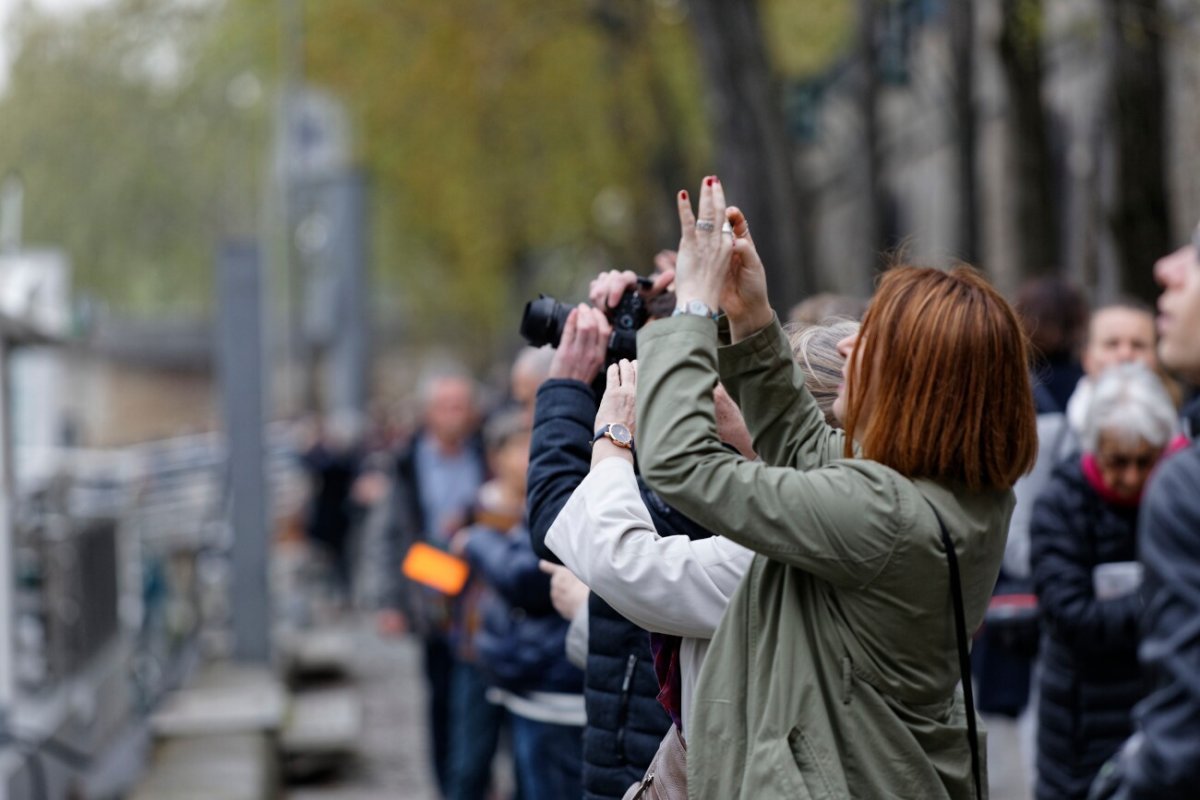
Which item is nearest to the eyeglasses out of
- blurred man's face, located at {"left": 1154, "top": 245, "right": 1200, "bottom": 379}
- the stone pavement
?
blurred man's face, located at {"left": 1154, "top": 245, "right": 1200, "bottom": 379}

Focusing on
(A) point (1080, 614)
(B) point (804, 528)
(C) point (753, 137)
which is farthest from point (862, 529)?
(C) point (753, 137)

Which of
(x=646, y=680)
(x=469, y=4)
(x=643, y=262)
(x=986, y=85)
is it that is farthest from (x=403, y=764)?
(x=986, y=85)

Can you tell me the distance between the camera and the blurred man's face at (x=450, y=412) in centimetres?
926

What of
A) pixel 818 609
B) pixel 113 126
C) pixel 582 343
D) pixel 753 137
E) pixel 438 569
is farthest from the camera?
pixel 113 126

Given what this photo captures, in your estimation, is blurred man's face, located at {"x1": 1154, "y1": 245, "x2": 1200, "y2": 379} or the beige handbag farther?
the beige handbag

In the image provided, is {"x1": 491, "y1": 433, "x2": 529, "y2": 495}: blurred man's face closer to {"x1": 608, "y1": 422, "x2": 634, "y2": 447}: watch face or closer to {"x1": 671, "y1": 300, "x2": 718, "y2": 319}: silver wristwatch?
{"x1": 608, "y1": 422, "x2": 634, "y2": 447}: watch face

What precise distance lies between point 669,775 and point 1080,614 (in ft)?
6.19

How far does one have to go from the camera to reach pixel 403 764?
439 inches

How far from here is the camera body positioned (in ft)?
11.9

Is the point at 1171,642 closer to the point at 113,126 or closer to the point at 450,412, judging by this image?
the point at 450,412

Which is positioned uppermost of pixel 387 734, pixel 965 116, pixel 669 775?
pixel 965 116

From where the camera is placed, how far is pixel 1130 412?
16.2ft

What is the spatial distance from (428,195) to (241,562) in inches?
733

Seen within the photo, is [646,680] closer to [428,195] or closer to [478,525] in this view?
[478,525]
